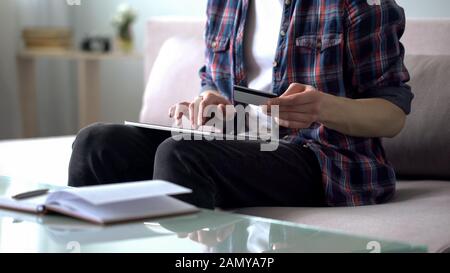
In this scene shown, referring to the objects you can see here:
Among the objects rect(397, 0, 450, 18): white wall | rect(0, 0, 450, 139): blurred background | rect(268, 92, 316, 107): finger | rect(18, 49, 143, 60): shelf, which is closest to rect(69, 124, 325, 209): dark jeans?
rect(268, 92, 316, 107): finger

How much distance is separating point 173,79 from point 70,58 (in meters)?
1.53

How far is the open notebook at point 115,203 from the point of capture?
1049mm

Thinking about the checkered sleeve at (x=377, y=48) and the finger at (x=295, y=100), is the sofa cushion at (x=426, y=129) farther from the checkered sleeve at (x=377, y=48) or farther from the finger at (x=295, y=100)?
the finger at (x=295, y=100)

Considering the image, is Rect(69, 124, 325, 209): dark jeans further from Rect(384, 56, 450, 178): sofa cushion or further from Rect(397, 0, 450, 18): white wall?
Rect(397, 0, 450, 18): white wall

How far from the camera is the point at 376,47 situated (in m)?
1.45

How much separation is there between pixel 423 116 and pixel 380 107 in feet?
0.91

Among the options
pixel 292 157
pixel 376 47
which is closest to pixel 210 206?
pixel 292 157

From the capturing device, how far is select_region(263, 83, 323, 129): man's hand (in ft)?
4.40

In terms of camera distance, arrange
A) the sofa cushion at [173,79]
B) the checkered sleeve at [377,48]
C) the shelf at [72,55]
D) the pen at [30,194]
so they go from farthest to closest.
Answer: the shelf at [72,55] < the sofa cushion at [173,79] < the checkered sleeve at [377,48] < the pen at [30,194]

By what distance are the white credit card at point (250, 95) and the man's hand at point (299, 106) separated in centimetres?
4

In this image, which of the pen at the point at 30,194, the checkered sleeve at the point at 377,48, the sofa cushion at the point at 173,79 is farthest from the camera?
the sofa cushion at the point at 173,79

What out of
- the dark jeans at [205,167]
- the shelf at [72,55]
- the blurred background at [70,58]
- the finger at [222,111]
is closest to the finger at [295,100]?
the dark jeans at [205,167]

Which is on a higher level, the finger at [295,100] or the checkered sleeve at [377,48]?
the checkered sleeve at [377,48]

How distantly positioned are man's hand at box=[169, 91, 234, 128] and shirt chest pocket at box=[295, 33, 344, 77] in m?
0.17
